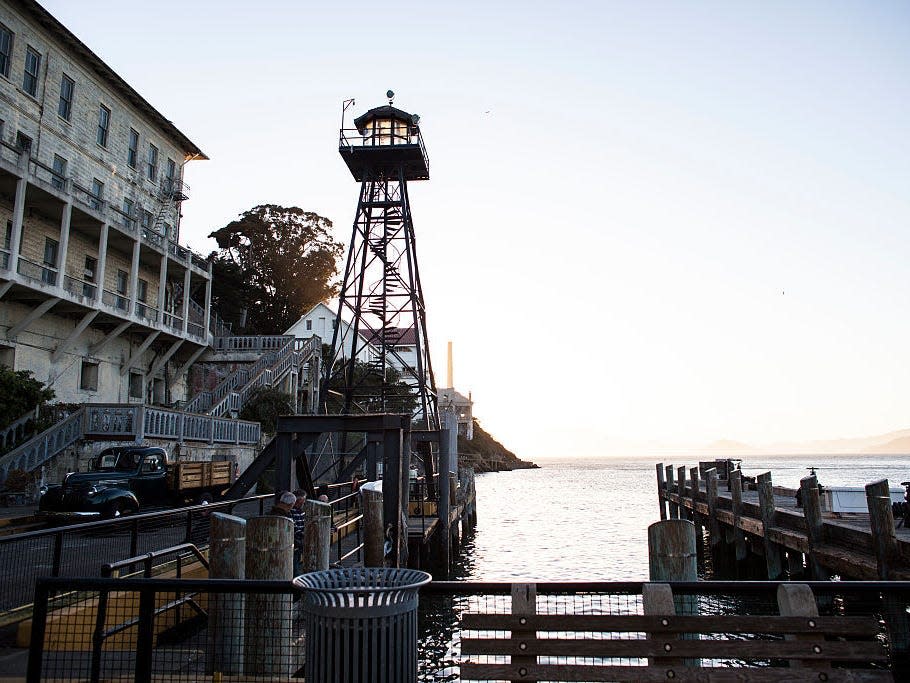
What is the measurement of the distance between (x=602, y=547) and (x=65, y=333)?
82.5 ft

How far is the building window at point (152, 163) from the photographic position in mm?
37656

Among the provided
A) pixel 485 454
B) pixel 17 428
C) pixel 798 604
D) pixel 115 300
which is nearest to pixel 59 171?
pixel 115 300

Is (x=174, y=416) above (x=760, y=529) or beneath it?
above

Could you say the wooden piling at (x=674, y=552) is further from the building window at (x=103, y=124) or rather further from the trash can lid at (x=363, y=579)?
the building window at (x=103, y=124)

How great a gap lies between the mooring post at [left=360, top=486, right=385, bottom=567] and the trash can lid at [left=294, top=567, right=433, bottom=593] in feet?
27.0

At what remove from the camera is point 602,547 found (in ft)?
101

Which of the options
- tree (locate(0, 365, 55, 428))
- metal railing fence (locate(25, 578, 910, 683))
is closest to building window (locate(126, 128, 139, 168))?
tree (locate(0, 365, 55, 428))

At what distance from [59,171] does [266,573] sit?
95.5 ft

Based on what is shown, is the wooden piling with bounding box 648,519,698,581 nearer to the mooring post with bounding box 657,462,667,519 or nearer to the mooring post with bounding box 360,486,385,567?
the mooring post with bounding box 360,486,385,567

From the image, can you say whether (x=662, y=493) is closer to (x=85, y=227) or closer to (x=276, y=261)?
(x=85, y=227)

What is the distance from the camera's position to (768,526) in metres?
19.2

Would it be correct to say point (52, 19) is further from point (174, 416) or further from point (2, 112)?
point (174, 416)

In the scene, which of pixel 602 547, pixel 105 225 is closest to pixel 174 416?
pixel 105 225

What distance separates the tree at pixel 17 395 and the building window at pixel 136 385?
388 inches
